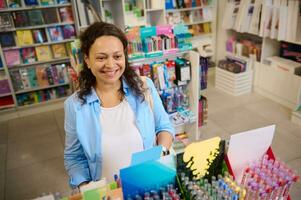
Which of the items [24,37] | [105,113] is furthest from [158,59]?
[24,37]

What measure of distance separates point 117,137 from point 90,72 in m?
0.38

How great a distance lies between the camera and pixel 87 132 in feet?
4.39

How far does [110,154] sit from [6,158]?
7.57 ft

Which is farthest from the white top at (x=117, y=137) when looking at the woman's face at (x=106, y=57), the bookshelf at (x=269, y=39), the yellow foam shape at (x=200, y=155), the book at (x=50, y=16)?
the book at (x=50, y=16)

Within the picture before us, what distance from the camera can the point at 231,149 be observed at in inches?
39.4

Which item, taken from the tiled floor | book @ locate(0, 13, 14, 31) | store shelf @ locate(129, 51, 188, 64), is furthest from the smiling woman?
book @ locate(0, 13, 14, 31)

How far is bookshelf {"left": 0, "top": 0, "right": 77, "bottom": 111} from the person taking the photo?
379 centimetres

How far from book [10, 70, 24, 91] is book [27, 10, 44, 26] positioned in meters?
0.77

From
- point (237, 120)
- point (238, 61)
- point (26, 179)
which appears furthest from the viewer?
point (238, 61)

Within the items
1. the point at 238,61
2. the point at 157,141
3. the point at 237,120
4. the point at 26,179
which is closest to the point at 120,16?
the point at 238,61

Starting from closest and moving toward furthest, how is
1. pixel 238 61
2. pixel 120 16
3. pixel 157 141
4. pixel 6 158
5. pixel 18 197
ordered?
pixel 157 141, pixel 18 197, pixel 6 158, pixel 120 16, pixel 238 61

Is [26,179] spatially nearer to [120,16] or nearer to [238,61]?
[120,16]

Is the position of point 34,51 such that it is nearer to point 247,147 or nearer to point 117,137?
point 117,137

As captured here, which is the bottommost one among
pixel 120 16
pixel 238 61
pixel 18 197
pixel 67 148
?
pixel 18 197
